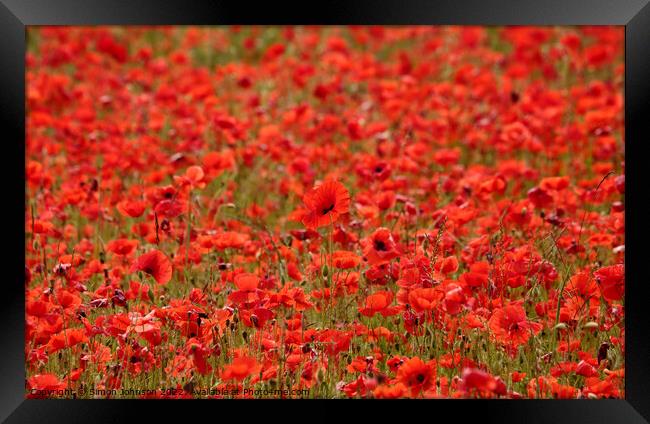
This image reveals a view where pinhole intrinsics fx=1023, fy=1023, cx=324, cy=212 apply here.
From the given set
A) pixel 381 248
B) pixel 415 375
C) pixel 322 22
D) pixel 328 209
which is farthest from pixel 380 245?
pixel 322 22

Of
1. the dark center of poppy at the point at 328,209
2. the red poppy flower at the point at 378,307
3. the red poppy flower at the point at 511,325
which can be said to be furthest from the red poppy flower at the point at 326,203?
the red poppy flower at the point at 511,325

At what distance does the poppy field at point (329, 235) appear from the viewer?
119 inches

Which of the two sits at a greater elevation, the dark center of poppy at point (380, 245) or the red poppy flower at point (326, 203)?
the red poppy flower at point (326, 203)

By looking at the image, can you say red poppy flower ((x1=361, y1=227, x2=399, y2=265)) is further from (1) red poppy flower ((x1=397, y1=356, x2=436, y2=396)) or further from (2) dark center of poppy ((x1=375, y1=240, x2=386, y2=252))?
(1) red poppy flower ((x1=397, y1=356, x2=436, y2=396))

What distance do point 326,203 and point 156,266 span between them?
1.90 ft

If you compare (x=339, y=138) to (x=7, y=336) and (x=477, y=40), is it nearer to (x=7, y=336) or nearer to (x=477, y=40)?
(x=477, y=40)

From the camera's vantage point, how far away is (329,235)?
12.4 ft

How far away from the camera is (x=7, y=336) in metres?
2.83

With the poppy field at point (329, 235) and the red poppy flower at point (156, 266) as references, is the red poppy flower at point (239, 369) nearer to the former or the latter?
the poppy field at point (329, 235)

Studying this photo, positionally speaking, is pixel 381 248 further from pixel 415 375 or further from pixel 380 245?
pixel 415 375

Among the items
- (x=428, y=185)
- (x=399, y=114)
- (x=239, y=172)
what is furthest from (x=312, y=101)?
(x=428, y=185)

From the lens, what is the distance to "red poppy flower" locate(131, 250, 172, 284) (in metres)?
3.24

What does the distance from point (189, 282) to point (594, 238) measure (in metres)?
1.50

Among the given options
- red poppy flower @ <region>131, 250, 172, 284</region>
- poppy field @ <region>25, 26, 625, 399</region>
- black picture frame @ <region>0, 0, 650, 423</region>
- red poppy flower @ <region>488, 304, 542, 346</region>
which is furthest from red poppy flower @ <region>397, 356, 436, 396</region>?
red poppy flower @ <region>131, 250, 172, 284</region>
